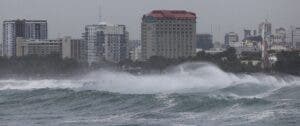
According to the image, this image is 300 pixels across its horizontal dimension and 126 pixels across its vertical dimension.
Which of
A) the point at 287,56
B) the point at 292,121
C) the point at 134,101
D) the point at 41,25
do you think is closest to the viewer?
the point at 292,121

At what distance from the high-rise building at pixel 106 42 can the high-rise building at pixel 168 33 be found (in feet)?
30.0

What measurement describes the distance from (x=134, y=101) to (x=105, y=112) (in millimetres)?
3588

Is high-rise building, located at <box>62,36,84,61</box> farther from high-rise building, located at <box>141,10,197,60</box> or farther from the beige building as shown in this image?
high-rise building, located at <box>141,10,197,60</box>

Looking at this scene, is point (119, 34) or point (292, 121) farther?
point (119, 34)

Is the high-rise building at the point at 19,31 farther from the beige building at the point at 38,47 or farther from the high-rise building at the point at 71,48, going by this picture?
the high-rise building at the point at 71,48

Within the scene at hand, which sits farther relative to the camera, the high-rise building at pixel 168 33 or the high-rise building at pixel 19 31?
the high-rise building at pixel 19 31

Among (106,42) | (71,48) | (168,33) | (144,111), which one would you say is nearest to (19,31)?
(106,42)

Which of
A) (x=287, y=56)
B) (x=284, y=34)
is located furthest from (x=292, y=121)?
(x=284, y=34)

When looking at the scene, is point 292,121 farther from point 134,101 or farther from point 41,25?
Answer: point 41,25

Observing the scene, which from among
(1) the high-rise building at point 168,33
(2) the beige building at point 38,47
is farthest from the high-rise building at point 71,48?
(1) the high-rise building at point 168,33

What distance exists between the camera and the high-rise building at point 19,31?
508 ft

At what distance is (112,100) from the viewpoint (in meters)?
35.0

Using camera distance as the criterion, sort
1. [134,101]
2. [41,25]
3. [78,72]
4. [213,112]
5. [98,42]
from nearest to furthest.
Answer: [213,112], [134,101], [78,72], [98,42], [41,25]

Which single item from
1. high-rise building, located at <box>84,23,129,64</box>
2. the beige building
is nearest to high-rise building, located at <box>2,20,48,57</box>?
the beige building
